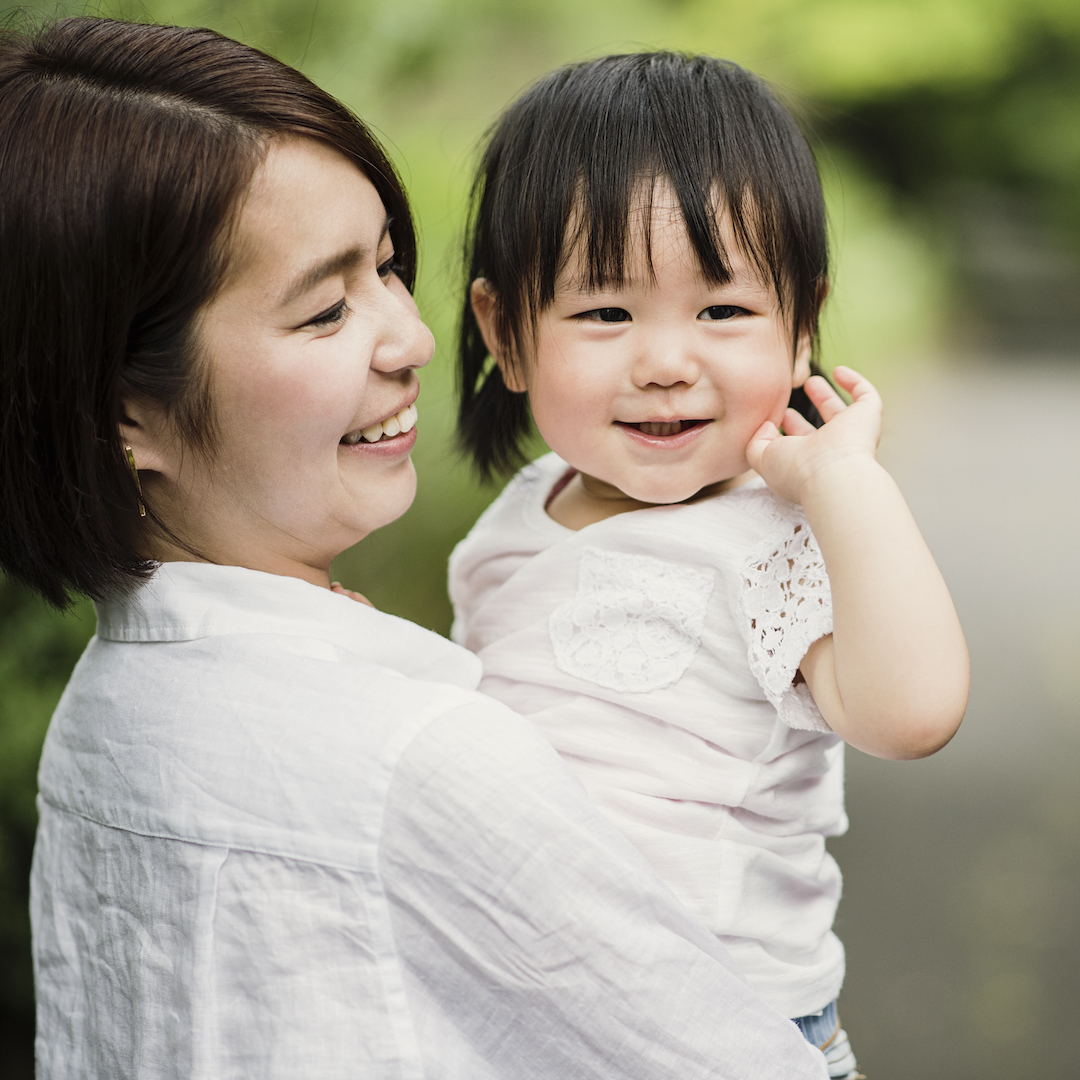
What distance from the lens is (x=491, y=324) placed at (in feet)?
4.74

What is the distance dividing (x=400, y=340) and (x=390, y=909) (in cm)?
57

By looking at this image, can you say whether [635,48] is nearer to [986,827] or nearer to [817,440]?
[986,827]

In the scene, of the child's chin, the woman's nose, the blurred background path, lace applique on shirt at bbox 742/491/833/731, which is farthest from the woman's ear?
the blurred background path

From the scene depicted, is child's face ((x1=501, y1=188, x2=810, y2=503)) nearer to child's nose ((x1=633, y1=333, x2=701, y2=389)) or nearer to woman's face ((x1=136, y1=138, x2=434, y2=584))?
child's nose ((x1=633, y1=333, x2=701, y2=389))

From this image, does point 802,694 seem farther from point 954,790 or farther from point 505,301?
point 954,790

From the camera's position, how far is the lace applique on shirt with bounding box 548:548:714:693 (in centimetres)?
124

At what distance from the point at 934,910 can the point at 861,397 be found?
2.17 meters

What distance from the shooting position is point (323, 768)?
97 cm

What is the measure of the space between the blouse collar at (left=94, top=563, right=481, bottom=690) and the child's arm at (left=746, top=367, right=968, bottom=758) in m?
0.44

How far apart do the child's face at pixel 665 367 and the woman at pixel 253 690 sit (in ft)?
0.65

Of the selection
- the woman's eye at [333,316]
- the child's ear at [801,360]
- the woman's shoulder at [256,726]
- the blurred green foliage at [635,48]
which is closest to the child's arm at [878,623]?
the child's ear at [801,360]

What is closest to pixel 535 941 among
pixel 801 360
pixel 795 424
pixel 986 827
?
pixel 795 424

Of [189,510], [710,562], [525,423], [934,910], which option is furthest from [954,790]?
[189,510]

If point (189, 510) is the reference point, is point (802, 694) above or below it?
below
